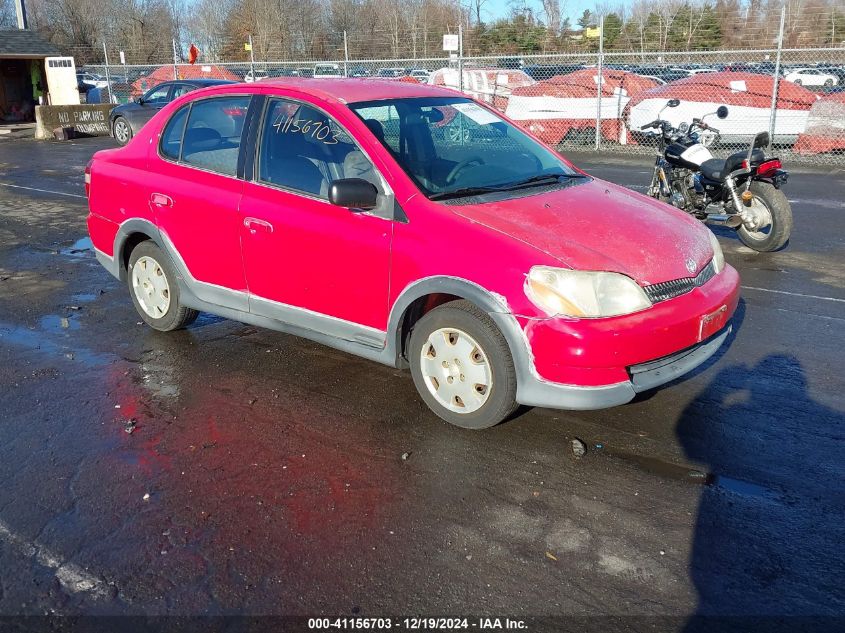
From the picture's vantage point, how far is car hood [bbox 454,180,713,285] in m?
4.00

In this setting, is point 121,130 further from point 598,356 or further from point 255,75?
point 598,356

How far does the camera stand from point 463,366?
165 inches

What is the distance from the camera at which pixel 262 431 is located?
174 inches

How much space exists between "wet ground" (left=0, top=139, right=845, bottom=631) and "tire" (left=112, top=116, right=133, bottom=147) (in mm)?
16092

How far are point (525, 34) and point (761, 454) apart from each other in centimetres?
3324

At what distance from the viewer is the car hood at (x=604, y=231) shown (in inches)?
157

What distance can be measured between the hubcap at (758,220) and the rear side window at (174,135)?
5.64m

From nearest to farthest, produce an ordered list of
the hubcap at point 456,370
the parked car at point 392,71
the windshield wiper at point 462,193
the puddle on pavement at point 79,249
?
1. the hubcap at point 456,370
2. the windshield wiper at point 462,193
3. the puddle on pavement at point 79,249
4. the parked car at point 392,71

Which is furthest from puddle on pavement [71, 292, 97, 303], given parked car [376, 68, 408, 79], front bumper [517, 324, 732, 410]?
parked car [376, 68, 408, 79]

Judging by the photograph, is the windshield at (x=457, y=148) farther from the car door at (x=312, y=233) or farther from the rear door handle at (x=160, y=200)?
the rear door handle at (x=160, y=200)

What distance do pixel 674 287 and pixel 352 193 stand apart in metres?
1.75

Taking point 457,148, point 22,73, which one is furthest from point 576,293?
point 22,73

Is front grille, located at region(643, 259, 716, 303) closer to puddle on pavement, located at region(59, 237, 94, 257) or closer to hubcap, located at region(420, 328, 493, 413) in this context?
hubcap, located at region(420, 328, 493, 413)

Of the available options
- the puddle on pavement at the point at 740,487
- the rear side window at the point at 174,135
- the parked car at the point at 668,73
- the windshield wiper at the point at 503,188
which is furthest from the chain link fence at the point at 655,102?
the puddle on pavement at the point at 740,487
